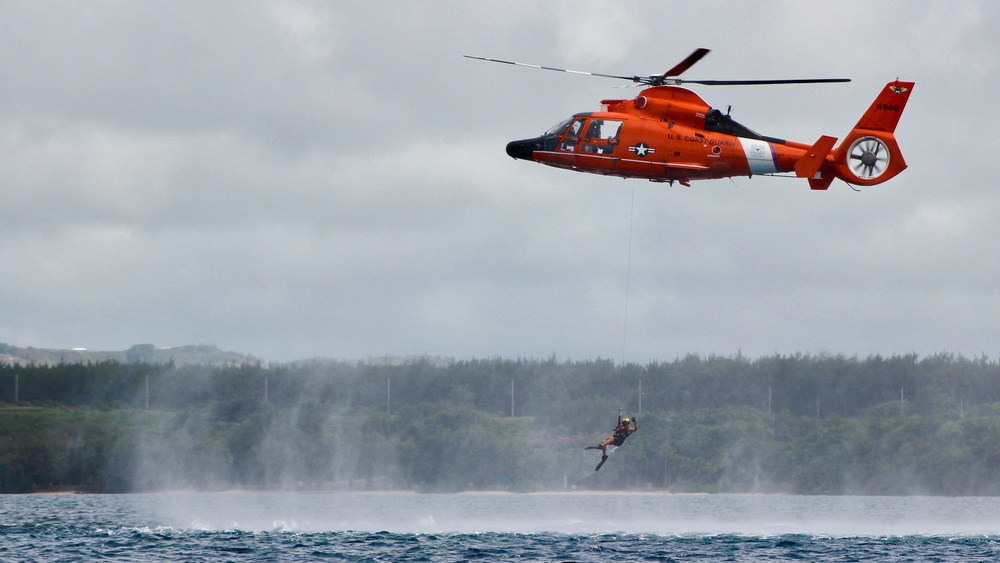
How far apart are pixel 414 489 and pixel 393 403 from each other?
10.7 meters

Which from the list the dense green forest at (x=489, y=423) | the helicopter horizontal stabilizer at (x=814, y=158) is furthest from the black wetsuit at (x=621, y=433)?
the dense green forest at (x=489, y=423)

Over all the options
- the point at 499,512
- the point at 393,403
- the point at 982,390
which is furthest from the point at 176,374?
the point at 982,390

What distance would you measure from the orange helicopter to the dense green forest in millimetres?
108186

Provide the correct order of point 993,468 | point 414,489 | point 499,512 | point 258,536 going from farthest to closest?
point 414,489 < point 993,468 < point 499,512 < point 258,536

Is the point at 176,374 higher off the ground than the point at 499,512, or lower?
higher

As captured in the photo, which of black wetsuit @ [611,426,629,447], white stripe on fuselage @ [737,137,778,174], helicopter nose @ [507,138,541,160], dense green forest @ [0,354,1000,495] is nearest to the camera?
white stripe on fuselage @ [737,137,778,174]

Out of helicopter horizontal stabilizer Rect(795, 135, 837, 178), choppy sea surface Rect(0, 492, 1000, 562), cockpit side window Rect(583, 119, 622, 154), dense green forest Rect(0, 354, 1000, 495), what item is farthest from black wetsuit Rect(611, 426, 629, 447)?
dense green forest Rect(0, 354, 1000, 495)

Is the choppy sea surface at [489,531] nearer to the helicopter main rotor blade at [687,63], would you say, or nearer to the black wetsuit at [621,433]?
the black wetsuit at [621,433]

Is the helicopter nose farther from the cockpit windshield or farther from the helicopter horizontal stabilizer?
the helicopter horizontal stabilizer

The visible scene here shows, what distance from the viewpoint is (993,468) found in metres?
154

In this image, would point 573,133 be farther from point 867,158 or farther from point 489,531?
point 489,531

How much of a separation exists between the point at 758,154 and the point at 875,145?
4364mm

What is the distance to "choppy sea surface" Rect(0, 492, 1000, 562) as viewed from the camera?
67.9 metres

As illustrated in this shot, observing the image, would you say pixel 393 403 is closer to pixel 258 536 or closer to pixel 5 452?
pixel 5 452
